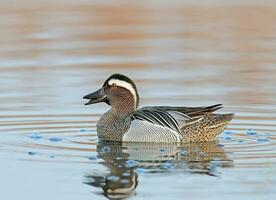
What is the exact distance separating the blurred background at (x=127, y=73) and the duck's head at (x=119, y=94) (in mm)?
424

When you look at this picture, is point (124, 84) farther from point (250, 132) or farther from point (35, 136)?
point (250, 132)

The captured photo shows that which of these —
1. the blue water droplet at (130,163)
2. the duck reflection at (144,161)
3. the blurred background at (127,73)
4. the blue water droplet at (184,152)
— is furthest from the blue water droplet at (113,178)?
the blue water droplet at (184,152)

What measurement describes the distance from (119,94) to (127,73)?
4772mm

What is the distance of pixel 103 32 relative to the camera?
22406 millimetres

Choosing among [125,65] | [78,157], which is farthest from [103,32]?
[78,157]

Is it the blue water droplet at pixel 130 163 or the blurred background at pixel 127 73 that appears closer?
the blurred background at pixel 127 73

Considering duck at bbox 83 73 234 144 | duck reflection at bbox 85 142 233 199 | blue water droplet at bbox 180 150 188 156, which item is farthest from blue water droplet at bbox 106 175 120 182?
duck at bbox 83 73 234 144

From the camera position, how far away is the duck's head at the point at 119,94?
12.2 metres

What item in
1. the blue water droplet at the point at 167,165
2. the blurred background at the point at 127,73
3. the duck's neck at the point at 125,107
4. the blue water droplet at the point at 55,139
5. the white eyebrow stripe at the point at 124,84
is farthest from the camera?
the duck's neck at the point at 125,107

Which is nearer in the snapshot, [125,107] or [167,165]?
[167,165]

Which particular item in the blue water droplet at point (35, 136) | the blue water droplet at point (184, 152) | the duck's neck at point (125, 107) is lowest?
the blue water droplet at point (184, 152)

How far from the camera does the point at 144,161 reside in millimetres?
10539

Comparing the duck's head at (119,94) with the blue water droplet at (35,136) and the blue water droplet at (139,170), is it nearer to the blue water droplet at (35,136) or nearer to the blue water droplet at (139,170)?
the blue water droplet at (35,136)

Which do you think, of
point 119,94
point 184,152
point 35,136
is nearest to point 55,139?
point 35,136
